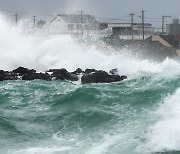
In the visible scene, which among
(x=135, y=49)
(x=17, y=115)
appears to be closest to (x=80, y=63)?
(x=135, y=49)

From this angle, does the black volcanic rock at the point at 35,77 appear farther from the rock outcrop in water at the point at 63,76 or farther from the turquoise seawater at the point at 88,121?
the turquoise seawater at the point at 88,121

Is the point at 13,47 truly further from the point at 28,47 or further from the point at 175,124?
the point at 175,124

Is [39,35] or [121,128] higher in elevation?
[39,35]

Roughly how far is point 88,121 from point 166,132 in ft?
10.5

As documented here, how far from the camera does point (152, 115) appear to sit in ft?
40.3

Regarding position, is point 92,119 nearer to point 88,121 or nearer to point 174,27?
point 88,121

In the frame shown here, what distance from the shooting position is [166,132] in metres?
9.55

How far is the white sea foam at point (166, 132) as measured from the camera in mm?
8984

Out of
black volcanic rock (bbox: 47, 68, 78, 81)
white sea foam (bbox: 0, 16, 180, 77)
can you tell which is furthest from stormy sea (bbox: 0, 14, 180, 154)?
white sea foam (bbox: 0, 16, 180, 77)

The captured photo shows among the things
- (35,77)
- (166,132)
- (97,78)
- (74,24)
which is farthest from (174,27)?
(166,132)

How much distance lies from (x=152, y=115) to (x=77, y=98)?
384 cm

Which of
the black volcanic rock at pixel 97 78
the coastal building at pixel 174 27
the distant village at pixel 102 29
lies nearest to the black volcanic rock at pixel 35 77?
the black volcanic rock at pixel 97 78

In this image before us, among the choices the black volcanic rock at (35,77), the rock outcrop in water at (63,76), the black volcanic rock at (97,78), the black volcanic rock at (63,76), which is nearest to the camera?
the black volcanic rock at (97,78)

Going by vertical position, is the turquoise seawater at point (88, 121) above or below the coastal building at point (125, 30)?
below
